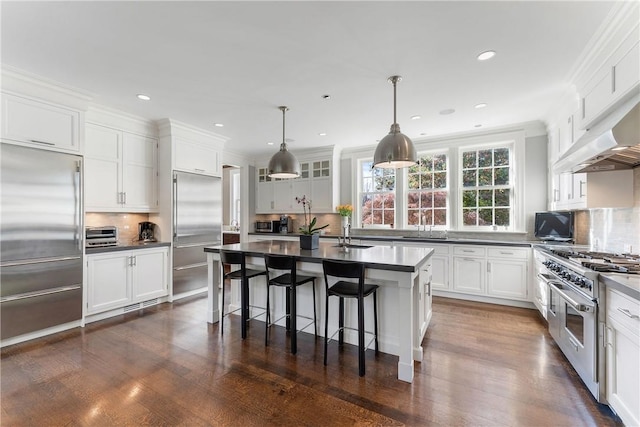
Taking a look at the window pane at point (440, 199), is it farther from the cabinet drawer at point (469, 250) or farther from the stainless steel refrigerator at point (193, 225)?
the stainless steel refrigerator at point (193, 225)

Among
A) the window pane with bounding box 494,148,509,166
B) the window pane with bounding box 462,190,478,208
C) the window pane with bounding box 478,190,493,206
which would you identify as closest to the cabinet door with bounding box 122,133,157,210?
the window pane with bounding box 462,190,478,208

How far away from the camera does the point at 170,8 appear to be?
1.93 metres

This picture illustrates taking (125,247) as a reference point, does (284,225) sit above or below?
above

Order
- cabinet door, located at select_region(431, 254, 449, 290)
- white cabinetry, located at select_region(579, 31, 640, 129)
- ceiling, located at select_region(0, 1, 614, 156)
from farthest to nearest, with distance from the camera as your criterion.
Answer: cabinet door, located at select_region(431, 254, 449, 290), ceiling, located at select_region(0, 1, 614, 156), white cabinetry, located at select_region(579, 31, 640, 129)

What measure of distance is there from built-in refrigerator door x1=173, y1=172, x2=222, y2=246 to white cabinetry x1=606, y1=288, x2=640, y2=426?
185 inches

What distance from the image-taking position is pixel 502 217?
4699mm

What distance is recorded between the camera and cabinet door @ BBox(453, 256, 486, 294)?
423 cm

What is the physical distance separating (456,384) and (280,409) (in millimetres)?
1328

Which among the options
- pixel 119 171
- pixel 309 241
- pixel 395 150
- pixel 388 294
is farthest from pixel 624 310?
pixel 119 171

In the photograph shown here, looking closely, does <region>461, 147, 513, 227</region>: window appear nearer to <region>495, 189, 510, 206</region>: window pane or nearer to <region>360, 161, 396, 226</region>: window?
<region>495, 189, 510, 206</region>: window pane

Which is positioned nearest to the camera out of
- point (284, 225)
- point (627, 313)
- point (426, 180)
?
point (627, 313)

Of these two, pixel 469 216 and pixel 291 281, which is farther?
pixel 469 216

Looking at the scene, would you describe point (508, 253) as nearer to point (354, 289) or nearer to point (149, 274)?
point (354, 289)

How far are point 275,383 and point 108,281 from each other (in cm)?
270
